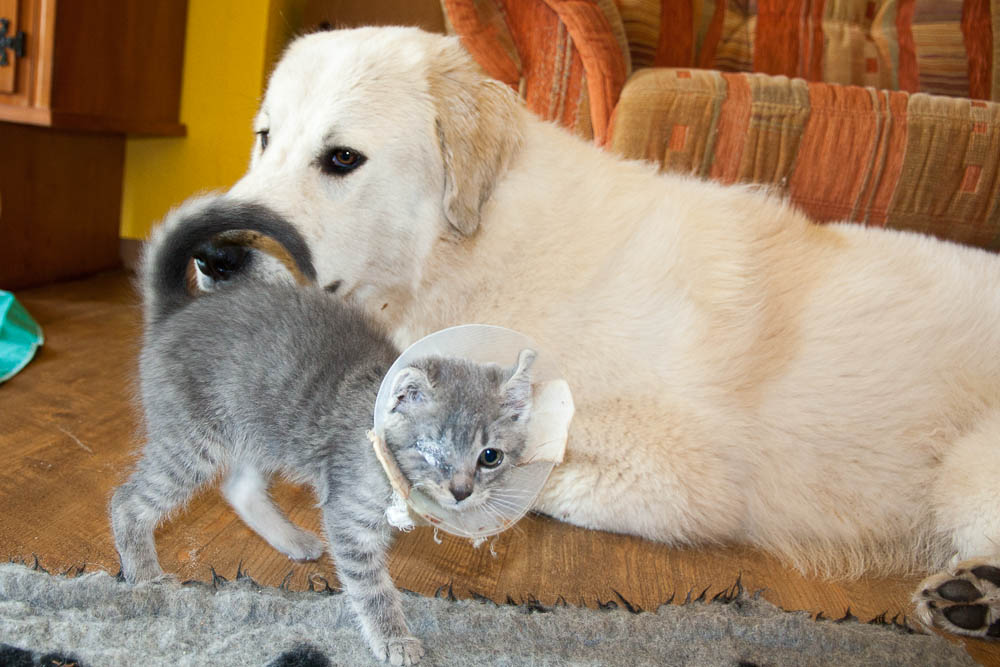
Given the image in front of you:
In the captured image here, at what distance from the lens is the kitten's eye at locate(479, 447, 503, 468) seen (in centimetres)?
105

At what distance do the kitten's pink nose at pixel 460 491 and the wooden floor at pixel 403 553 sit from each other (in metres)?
0.23

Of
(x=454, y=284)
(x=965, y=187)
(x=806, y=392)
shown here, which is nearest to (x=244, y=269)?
(x=454, y=284)

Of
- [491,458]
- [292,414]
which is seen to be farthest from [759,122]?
[292,414]

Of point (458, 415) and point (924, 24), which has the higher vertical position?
point (924, 24)

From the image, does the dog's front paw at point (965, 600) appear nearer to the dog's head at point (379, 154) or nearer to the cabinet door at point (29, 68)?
the dog's head at point (379, 154)

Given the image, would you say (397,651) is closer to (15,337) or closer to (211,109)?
(15,337)

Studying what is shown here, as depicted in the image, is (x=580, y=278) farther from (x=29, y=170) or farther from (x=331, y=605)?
(x=29, y=170)

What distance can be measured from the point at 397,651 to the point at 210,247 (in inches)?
31.0

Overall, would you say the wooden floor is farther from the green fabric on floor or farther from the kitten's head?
the green fabric on floor

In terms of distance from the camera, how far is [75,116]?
3.05 m

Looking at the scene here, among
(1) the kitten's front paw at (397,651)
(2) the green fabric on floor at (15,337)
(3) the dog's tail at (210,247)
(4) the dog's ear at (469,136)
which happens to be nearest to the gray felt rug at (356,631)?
(1) the kitten's front paw at (397,651)

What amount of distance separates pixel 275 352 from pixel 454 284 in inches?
16.6

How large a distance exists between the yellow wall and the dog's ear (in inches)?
103

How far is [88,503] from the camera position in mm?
1369
